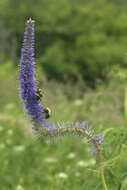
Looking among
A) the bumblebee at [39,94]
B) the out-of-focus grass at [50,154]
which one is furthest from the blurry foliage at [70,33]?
the bumblebee at [39,94]

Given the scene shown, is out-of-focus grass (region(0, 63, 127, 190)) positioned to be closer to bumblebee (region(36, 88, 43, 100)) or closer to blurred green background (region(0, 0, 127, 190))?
blurred green background (region(0, 0, 127, 190))

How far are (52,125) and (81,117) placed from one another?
312 inches

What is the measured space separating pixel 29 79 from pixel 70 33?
4627 cm

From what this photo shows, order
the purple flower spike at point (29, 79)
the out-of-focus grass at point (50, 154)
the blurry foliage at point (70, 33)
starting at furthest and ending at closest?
the blurry foliage at point (70, 33) < the out-of-focus grass at point (50, 154) < the purple flower spike at point (29, 79)

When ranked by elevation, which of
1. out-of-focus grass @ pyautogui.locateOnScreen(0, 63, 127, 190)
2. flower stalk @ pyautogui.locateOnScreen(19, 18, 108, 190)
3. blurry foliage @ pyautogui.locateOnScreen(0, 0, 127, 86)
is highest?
blurry foliage @ pyautogui.locateOnScreen(0, 0, 127, 86)

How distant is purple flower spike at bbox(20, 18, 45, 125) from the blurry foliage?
38371 mm

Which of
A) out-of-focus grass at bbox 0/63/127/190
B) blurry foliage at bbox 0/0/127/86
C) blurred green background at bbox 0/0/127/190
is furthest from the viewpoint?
blurry foliage at bbox 0/0/127/86

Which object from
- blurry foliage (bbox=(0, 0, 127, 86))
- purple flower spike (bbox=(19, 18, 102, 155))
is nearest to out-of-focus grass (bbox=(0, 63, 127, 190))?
purple flower spike (bbox=(19, 18, 102, 155))

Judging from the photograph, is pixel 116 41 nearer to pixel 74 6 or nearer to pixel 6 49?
pixel 74 6

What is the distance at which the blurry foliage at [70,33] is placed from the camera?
4284 centimetres

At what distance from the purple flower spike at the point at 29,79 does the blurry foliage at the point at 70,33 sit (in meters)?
38.4

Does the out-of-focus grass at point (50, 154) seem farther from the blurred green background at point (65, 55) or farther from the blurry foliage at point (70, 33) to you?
the blurry foliage at point (70, 33)

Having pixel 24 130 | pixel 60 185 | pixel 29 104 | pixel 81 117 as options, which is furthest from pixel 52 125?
pixel 81 117

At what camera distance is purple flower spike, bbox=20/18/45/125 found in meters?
2.14
